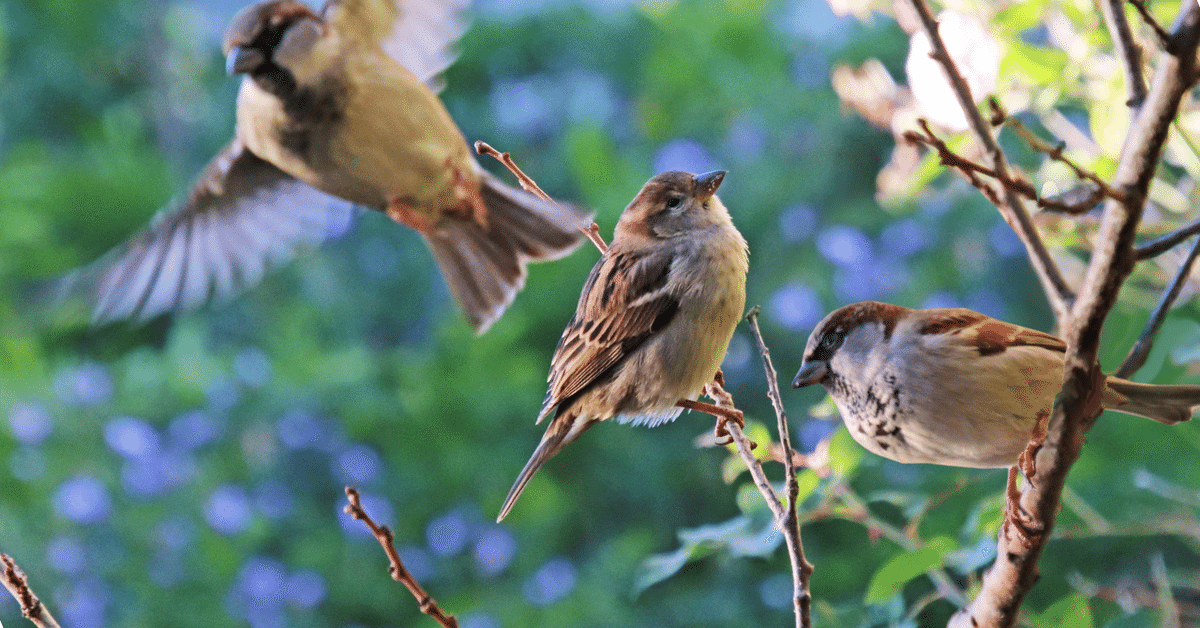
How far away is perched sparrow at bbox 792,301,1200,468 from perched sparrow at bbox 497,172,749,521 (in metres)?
0.09

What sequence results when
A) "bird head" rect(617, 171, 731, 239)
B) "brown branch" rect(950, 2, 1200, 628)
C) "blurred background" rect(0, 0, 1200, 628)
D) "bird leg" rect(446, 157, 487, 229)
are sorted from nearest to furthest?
"brown branch" rect(950, 2, 1200, 628), "bird leg" rect(446, 157, 487, 229), "bird head" rect(617, 171, 731, 239), "blurred background" rect(0, 0, 1200, 628)

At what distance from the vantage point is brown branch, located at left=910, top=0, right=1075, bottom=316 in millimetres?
465

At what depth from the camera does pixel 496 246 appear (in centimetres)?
55

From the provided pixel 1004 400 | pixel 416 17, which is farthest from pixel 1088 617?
pixel 416 17

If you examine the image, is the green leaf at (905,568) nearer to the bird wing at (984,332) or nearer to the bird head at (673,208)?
the bird wing at (984,332)

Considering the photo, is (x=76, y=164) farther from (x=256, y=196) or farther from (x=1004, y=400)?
(x=1004, y=400)

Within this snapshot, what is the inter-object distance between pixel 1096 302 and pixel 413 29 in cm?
37

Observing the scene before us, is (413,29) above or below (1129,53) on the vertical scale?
above

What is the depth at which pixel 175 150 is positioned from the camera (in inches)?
Answer: 105

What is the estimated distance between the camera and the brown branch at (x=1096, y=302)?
393mm

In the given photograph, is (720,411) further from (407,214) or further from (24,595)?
(24,595)

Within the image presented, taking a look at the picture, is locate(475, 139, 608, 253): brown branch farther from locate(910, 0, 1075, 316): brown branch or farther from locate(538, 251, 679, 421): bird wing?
locate(910, 0, 1075, 316): brown branch

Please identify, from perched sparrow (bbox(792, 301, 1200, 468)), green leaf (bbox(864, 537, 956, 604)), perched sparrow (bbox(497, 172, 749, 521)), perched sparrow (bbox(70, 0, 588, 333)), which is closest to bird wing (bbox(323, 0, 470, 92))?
perched sparrow (bbox(70, 0, 588, 333))

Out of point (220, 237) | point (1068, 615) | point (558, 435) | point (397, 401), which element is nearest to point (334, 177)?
point (220, 237)
